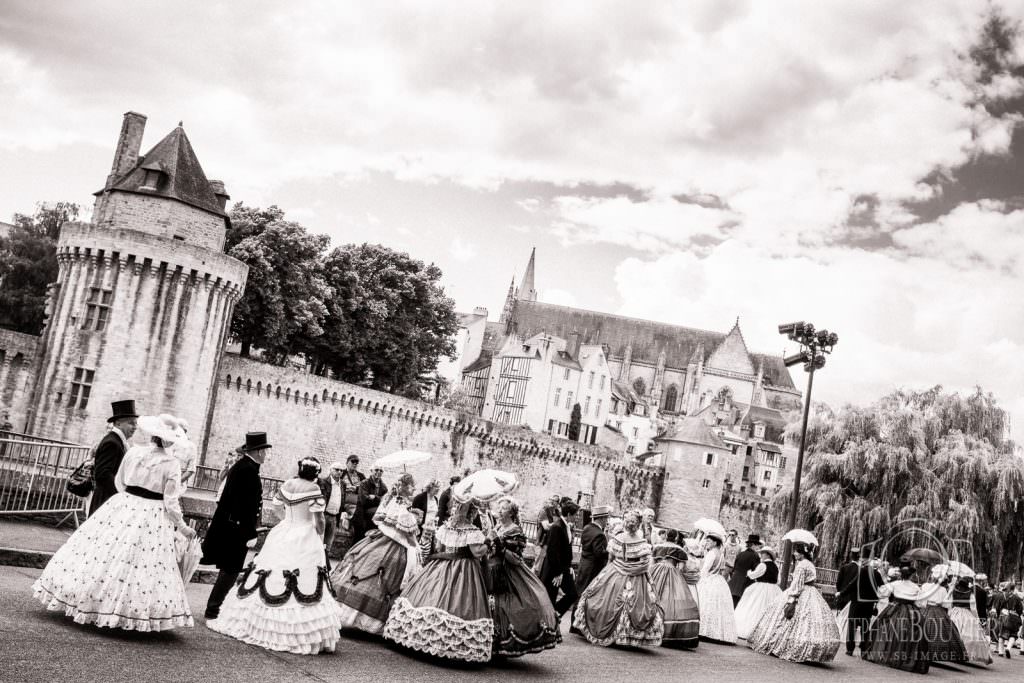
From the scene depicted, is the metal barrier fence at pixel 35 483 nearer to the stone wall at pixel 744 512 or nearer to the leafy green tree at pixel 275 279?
the leafy green tree at pixel 275 279

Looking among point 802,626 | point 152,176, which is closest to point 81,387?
point 152,176

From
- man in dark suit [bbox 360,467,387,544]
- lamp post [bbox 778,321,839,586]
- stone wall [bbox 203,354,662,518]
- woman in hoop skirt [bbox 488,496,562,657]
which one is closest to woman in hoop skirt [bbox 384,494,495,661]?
woman in hoop skirt [bbox 488,496,562,657]

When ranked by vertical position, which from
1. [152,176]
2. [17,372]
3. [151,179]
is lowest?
[17,372]

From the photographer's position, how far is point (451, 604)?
28.0ft

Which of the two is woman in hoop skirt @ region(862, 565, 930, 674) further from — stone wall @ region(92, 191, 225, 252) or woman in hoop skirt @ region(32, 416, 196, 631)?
stone wall @ region(92, 191, 225, 252)

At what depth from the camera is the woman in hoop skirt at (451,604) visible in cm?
841

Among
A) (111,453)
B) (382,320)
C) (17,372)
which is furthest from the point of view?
(382,320)

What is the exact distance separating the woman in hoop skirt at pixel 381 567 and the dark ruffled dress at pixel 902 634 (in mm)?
8565

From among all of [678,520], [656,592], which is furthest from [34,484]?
[678,520]

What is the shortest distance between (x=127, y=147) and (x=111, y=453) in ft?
96.8

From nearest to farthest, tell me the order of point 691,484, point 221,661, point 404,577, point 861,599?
point 221,661, point 404,577, point 861,599, point 691,484

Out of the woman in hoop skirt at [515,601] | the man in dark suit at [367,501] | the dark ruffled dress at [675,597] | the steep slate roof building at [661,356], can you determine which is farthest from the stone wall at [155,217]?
the steep slate roof building at [661,356]

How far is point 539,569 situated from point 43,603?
720 cm

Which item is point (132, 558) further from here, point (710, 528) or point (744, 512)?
point (744, 512)
